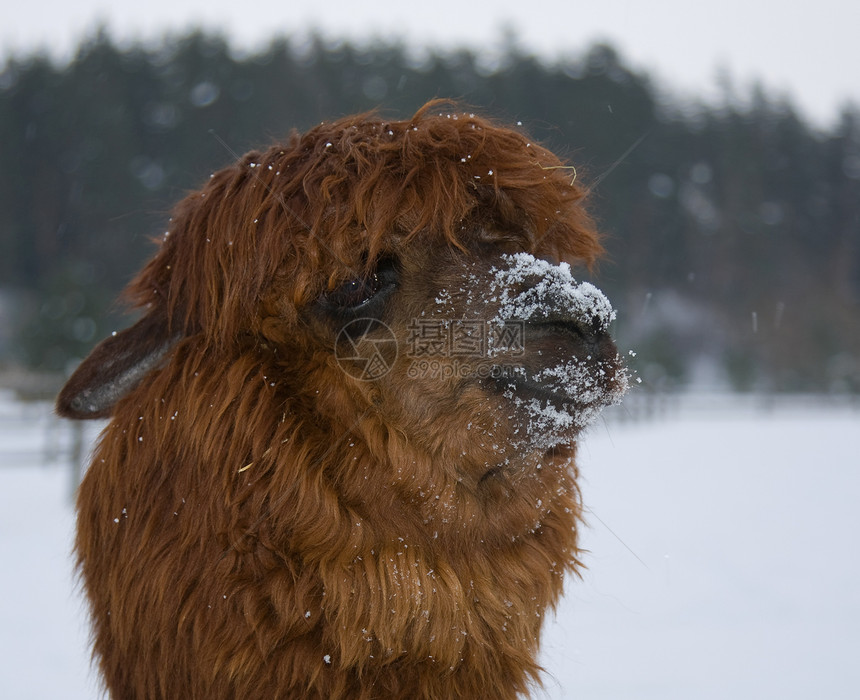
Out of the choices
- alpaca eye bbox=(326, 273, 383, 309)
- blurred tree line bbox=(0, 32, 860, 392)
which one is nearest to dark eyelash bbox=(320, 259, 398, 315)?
alpaca eye bbox=(326, 273, 383, 309)

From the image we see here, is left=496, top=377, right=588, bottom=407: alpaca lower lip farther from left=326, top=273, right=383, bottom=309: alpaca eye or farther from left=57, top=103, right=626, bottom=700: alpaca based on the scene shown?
left=326, top=273, right=383, bottom=309: alpaca eye

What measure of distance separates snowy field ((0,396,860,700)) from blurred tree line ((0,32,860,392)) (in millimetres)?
14745

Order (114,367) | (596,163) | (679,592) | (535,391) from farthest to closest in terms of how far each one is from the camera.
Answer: (596,163) < (679,592) < (114,367) < (535,391)

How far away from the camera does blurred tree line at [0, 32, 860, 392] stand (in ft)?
92.9

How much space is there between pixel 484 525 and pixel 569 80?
29621mm

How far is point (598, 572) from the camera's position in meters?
5.29

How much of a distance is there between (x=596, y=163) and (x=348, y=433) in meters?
24.1

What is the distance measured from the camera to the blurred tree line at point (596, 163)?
28312 millimetres

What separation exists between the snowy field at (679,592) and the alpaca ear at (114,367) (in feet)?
2.92

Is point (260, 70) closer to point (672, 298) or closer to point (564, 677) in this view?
point (672, 298)

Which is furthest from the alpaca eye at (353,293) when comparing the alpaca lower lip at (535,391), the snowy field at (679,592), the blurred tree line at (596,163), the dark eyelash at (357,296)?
the blurred tree line at (596,163)

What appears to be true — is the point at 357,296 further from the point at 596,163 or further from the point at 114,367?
the point at 596,163

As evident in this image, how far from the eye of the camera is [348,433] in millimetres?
1726

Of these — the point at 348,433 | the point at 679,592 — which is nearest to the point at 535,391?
the point at 348,433
